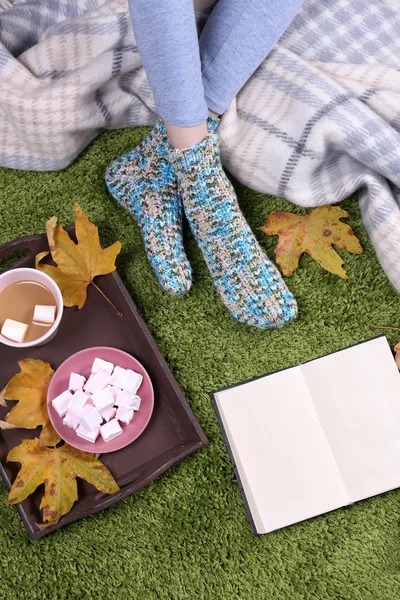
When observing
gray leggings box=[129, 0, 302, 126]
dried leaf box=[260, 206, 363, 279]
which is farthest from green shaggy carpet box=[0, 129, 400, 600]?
gray leggings box=[129, 0, 302, 126]

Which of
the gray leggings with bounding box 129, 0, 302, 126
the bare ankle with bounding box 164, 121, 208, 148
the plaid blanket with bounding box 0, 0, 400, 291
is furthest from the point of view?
the plaid blanket with bounding box 0, 0, 400, 291

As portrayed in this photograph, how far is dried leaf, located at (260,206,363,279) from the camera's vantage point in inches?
38.9

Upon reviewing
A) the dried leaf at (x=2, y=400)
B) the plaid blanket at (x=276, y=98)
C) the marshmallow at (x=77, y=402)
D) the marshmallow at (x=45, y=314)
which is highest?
the plaid blanket at (x=276, y=98)

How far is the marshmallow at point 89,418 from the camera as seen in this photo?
87cm

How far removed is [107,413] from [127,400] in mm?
40

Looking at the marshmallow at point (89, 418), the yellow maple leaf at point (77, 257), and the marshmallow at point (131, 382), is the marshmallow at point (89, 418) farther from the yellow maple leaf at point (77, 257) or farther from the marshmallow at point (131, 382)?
the yellow maple leaf at point (77, 257)

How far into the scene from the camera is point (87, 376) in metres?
0.93

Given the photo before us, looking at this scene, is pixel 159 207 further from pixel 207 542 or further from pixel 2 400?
pixel 207 542

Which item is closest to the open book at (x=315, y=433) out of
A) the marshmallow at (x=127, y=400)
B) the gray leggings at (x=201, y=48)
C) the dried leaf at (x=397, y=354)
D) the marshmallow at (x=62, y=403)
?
the dried leaf at (x=397, y=354)

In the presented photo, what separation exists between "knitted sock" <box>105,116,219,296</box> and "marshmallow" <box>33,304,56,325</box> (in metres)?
0.19

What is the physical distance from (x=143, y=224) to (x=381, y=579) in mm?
723

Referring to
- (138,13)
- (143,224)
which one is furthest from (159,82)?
(143,224)

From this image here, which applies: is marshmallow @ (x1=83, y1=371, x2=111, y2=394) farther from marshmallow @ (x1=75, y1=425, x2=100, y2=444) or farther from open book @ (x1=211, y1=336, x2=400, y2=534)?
open book @ (x1=211, y1=336, x2=400, y2=534)

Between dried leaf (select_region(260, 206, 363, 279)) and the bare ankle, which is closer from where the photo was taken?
the bare ankle
